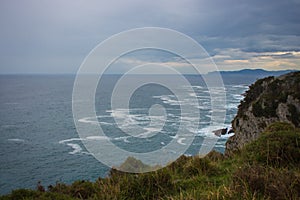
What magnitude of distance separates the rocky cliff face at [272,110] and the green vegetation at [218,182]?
18.2m

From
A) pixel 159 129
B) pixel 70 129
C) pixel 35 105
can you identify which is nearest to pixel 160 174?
pixel 159 129

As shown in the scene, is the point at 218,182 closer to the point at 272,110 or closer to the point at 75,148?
the point at 272,110

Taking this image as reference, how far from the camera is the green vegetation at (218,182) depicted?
17.1ft

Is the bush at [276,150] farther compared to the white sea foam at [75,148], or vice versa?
the white sea foam at [75,148]

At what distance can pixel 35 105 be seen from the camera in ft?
302

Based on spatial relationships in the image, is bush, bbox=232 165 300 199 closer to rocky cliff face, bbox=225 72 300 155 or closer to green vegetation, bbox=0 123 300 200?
green vegetation, bbox=0 123 300 200

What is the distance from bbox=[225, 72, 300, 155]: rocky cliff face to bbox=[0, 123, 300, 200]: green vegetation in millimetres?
18227

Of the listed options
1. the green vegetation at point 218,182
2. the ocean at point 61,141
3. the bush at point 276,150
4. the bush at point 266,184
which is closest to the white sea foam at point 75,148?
the ocean at point 61,141

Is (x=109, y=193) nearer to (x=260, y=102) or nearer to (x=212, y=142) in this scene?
(x=260, y=102)

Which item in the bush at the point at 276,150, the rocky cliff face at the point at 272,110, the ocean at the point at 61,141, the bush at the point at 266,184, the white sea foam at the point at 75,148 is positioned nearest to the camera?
the bush at the point at 266,184

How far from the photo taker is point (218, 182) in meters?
7.19

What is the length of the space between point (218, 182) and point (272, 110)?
24925mm

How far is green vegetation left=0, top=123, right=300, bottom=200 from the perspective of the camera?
522 cm

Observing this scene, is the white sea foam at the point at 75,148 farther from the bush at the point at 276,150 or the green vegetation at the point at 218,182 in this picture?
the bush at the point at 276,150
